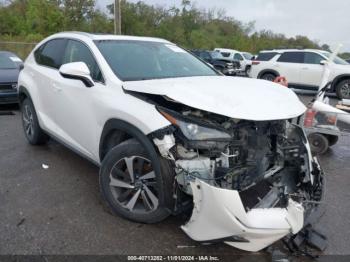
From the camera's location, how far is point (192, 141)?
2.71m

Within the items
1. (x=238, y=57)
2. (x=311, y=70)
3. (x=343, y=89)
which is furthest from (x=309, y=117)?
(x=238, y=57)

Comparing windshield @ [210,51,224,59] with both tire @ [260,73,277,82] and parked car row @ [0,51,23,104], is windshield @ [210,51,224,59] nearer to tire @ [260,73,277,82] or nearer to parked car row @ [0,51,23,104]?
tire @ [260,73,277,82]

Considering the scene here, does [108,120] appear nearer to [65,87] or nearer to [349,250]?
[65,87]

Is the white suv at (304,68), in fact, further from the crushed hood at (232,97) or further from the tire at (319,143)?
the crushed hood at (232,97)

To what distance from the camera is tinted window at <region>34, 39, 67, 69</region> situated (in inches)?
180

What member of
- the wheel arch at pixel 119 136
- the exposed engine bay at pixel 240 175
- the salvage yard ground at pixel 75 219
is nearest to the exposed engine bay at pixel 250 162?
the exposed engine bay at pixel 240 175

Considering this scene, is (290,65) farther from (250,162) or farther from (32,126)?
(250,162)

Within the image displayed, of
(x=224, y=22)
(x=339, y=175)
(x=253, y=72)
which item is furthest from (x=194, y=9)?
(x=339, y=175)

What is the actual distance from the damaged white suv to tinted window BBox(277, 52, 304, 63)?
11.6m

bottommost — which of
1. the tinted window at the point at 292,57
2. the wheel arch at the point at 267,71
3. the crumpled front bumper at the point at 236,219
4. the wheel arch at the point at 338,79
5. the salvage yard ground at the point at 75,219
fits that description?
the wheel arch at the point at 267,71

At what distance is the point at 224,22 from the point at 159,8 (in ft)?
54.2

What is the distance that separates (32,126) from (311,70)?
1147cm

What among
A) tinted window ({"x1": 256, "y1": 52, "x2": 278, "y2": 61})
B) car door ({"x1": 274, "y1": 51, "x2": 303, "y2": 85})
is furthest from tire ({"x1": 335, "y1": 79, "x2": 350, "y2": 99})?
tinted window ({"x1": 256, "y1": 52, "x2": 278, "y2": 61})

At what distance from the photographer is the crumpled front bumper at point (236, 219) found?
94.2 inches
